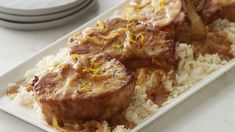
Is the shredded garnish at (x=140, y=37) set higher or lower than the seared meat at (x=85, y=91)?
higher

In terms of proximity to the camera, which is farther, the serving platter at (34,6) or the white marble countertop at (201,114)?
the serving platter at (34,6)

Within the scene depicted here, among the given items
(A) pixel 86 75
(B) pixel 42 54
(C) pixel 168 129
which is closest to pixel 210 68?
(C) pixel 168 129

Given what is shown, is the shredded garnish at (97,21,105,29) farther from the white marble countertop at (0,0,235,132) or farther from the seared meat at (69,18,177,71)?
the white marble countertop at (0,0,235,132)

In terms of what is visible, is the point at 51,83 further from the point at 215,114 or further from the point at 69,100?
the point at 215,114

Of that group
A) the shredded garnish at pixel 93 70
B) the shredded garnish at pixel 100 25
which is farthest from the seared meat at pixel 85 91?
the shredded garnish at pixel 100 25

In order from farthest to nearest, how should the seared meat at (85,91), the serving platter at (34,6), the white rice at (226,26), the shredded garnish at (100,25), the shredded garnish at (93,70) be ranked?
the serving platter at (34,6) → the white rice at (226,26) → the shredded garnish at (100,25) → the shredded garnish at (93,70) → the seared meat at (85,91)

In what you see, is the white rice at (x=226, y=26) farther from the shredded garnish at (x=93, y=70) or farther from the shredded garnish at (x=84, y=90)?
the shredded garnish at (x=84, y=90)
